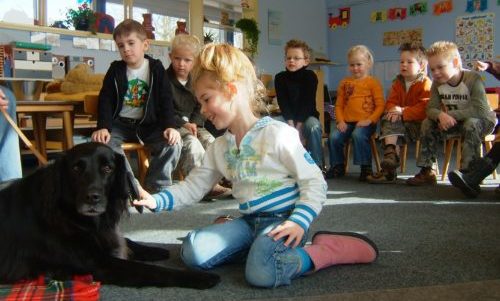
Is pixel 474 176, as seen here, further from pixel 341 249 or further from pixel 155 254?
pixel 155 254

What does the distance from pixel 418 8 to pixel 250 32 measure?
7.32 feet

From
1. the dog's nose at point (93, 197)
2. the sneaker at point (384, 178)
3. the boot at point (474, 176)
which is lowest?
the sneaker at point (384, 178)

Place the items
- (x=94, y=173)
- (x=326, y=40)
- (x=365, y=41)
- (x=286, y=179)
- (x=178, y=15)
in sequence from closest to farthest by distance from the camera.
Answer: (x=94, y=173) → (x=286, y=179) → (x=178, y=15) → (x=365, y=41) → (x=326, y=40)

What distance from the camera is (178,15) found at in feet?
19.0

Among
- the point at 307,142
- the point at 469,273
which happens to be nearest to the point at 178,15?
the point at 307,142

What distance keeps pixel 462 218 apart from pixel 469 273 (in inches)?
30.2

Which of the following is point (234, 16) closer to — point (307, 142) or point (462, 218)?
point (307, 142)

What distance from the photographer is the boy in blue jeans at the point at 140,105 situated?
99.4 inches

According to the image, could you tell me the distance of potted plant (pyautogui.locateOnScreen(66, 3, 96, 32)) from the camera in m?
4.64

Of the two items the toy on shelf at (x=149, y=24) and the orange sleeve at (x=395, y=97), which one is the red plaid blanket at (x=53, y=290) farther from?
the toy on shelf at (x=149, y=24)

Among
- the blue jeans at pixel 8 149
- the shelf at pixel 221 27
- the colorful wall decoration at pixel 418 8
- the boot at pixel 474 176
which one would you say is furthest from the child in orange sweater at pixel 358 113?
the colorful wall decoration at pixel 418 8

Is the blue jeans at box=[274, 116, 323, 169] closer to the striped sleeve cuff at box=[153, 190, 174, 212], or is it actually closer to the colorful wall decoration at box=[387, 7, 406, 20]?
the striped sleeve cuff at box=[153, 190, 174, 212]

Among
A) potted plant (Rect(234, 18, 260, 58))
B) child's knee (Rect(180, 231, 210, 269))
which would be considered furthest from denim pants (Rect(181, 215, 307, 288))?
potted plant (Rect(234, 18, 260, 58))

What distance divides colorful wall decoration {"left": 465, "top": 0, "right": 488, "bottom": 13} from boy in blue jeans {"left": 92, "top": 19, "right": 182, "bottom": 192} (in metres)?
4.60
